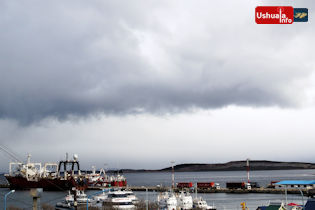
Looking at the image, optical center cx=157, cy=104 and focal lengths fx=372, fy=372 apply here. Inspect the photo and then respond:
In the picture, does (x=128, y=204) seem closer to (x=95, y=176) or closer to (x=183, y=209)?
(x=183, y=209)

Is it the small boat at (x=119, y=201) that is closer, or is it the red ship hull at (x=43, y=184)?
the small boat at (x=119, y=201)

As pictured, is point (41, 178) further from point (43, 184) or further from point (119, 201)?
point (119, 201)

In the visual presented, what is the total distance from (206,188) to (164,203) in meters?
64.5

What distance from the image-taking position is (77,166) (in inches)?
5463

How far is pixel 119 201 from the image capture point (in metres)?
60.9

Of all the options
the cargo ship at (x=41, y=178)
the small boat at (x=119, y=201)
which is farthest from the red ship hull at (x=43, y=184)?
the small boat at (x=119, y=201)

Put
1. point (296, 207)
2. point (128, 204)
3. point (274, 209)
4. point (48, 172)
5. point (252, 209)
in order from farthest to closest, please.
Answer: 1. point (48, 172)
2. point (252, 209)
3. point (128, 204)
4. point (296, 207)
5. point (274, 209)

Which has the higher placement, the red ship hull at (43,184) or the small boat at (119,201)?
the small boat at (119,201)

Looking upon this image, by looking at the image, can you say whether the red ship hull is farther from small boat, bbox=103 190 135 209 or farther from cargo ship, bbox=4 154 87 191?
small boat, bbox=103 190 135 209

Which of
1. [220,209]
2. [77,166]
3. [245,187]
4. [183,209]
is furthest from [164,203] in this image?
[77,166]

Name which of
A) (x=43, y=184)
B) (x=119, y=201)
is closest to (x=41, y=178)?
(x=43, y=184)

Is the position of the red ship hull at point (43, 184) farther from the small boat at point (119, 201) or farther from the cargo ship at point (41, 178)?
the small boat at point (119, 201)

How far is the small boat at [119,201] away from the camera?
6019cm

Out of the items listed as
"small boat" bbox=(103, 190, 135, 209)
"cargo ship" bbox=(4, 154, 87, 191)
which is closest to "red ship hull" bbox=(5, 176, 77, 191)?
"cargo ship" bbox=(4, 154, 87, 191)
